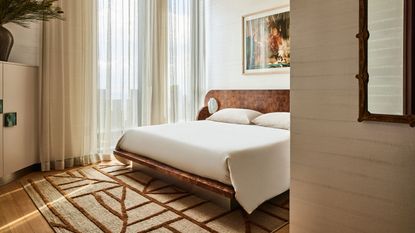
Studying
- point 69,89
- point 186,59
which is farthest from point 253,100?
point 69,89

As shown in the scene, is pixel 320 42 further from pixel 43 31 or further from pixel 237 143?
pixel 43 31

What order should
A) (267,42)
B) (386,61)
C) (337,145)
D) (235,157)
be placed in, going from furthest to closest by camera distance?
(267,42)
(235,157)
(337,145)
(386,61)

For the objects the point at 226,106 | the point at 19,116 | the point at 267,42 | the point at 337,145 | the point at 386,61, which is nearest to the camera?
the point at 386,61

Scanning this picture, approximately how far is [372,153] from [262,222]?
38.5 inches

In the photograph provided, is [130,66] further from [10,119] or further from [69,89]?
[10,119]

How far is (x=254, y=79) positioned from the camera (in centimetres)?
401

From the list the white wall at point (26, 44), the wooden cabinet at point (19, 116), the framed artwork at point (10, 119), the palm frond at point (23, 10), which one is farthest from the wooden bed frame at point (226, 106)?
the palm frond at point (23, 10)

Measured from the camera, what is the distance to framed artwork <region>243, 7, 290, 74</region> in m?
3.58

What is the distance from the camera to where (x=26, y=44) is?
9.67 feet

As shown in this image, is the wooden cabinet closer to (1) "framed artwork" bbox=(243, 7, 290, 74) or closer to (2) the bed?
(2) the bed

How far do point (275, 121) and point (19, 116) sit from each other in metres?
2.64

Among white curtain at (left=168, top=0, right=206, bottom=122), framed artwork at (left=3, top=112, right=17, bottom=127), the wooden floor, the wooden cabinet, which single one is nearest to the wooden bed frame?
white curtain at (left=168, top=0, right=206, bottom=122)

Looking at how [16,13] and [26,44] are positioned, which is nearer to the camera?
[16,13]

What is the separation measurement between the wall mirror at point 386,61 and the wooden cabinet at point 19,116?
2818 millimetres
